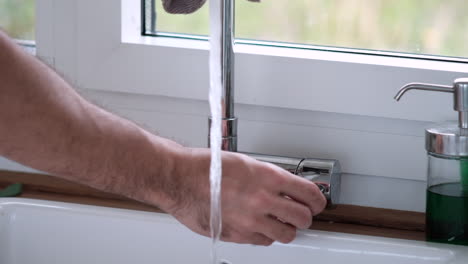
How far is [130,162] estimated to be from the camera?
0.92 meters

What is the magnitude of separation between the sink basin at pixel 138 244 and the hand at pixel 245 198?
0.10 m

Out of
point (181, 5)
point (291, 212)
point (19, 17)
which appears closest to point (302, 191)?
point (291, 212)

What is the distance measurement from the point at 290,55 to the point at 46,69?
0.42 m

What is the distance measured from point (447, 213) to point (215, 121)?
296mm

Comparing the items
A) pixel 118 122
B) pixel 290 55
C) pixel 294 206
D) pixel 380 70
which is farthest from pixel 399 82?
pixel 118 122

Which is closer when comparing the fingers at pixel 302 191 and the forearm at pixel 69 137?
the forearm at pixel 69 137

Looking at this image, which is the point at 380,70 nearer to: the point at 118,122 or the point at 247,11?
the point at 247,11

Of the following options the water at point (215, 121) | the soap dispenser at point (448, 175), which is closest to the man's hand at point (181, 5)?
the water at point (215, 121)

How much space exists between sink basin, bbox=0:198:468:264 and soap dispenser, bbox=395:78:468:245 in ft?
0.07

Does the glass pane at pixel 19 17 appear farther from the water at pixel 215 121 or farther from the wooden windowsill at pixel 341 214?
the water at pixel 215 121

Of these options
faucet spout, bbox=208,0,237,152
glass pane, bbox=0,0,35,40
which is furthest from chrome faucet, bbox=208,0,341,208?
glass pane, bbox=0,0,35,40

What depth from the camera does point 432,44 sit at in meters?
1.18

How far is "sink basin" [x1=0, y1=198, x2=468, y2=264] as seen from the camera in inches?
41.5

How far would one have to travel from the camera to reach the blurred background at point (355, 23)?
117 centimetres
